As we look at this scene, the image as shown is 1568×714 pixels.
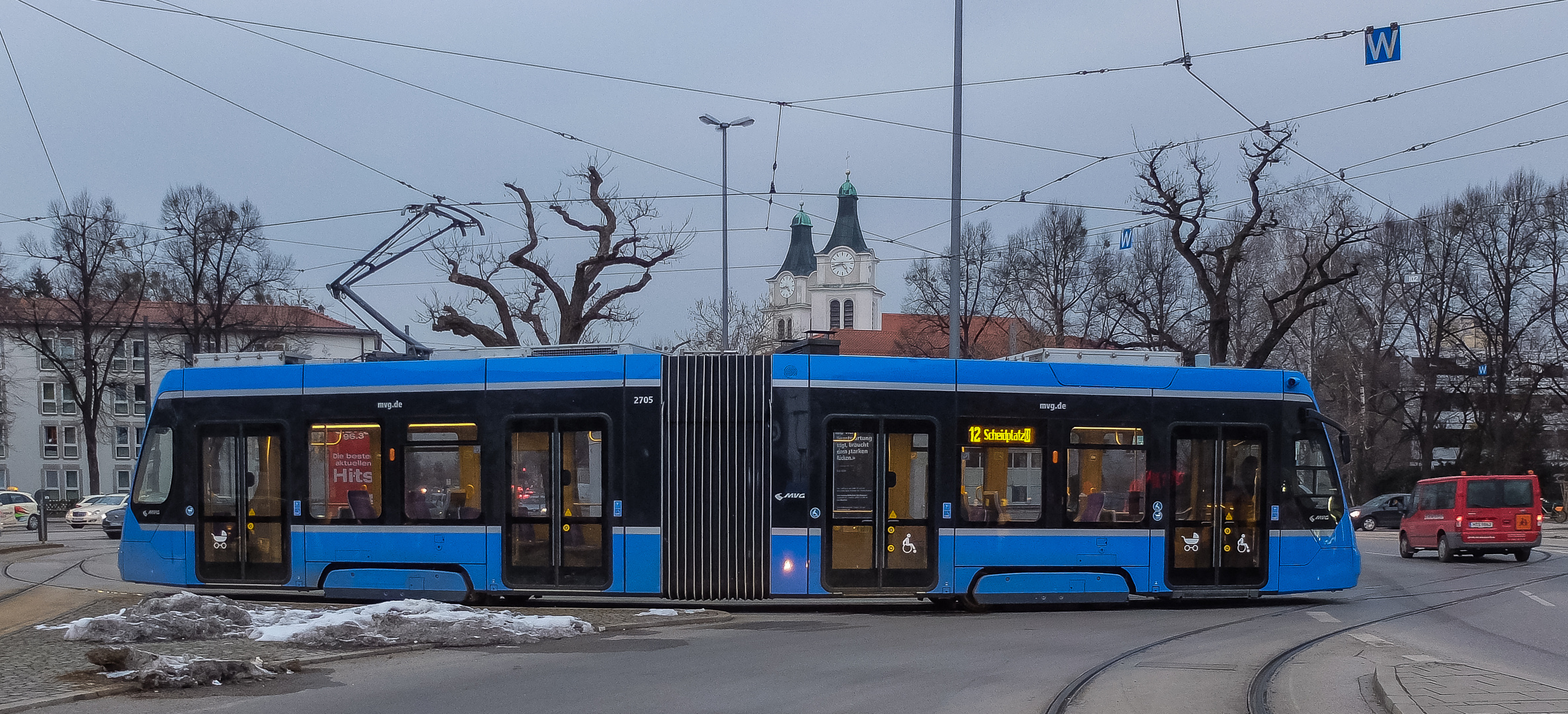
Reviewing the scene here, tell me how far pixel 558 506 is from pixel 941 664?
566 cm

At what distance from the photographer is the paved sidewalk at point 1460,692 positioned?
7281 mm

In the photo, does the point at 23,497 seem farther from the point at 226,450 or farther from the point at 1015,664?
the point at 1015,664

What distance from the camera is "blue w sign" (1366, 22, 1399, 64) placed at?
1517 cm

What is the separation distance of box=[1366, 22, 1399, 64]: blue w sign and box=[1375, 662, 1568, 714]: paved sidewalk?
887 centimetres

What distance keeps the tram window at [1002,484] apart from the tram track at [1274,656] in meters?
2.35

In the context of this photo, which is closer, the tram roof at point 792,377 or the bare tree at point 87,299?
the tram roof at point 792,377

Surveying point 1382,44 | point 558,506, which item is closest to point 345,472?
point 558,506

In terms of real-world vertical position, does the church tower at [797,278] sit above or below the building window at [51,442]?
above

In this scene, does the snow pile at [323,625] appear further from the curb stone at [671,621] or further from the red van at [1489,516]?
the red van at [1489,516]

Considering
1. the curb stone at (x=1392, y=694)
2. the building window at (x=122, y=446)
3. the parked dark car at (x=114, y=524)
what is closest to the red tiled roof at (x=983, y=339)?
the parked dark car at (x=114, y=524)

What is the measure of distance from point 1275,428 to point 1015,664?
6.57 meters

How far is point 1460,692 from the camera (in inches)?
307

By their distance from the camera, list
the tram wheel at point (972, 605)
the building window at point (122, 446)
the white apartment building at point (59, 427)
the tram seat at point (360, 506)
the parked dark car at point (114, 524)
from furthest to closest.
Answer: the building window at point (122, 446)
the white apartment building at point (59, 427)
the parked dark car at point (114, 524)
the tram seat at point (360, 506)
the tram wheel at point (972, 605)

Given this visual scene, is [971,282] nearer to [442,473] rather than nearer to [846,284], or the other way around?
[442,473]
